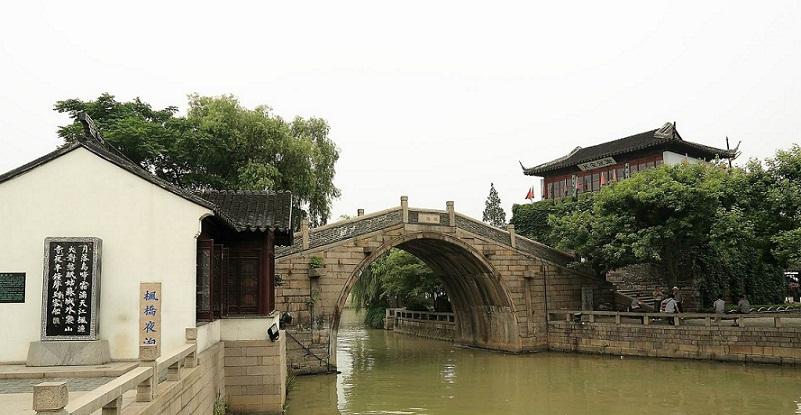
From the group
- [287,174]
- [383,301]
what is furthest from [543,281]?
[383,301]

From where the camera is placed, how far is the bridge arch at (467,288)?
18.4 m

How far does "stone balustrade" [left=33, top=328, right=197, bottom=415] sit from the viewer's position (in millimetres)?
3234

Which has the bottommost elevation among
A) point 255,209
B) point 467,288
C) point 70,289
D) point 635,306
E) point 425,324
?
point 425,324

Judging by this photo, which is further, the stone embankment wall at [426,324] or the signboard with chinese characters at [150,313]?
the stone embankment wall at [426,324]

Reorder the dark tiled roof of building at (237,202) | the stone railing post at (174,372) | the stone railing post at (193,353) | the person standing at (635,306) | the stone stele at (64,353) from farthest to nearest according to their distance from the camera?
the person standing at (635,306) < the dark tiled roof of building at (237,202) < the stone stele at (64,353) < the stone railing post at (193,353) < the stone railing post at (174,372)

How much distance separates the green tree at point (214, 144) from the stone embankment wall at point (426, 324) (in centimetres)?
677

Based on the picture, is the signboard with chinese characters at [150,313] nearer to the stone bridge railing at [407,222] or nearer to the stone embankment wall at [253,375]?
the stone embankment wall at [253,375]

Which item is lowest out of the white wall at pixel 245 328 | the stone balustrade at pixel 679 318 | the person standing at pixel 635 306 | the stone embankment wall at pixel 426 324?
the stone embankment wall at pixel 426 324

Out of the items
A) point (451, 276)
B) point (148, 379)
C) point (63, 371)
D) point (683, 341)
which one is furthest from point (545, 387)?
point (148, 379)

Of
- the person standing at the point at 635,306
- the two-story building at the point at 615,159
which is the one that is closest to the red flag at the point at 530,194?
the two-story building at the point at 615,159

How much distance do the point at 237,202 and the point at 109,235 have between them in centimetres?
309

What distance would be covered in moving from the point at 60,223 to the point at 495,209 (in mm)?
42067

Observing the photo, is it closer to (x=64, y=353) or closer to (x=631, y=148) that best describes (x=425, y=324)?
(x=631, y=148)

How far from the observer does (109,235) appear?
762 centimetres
